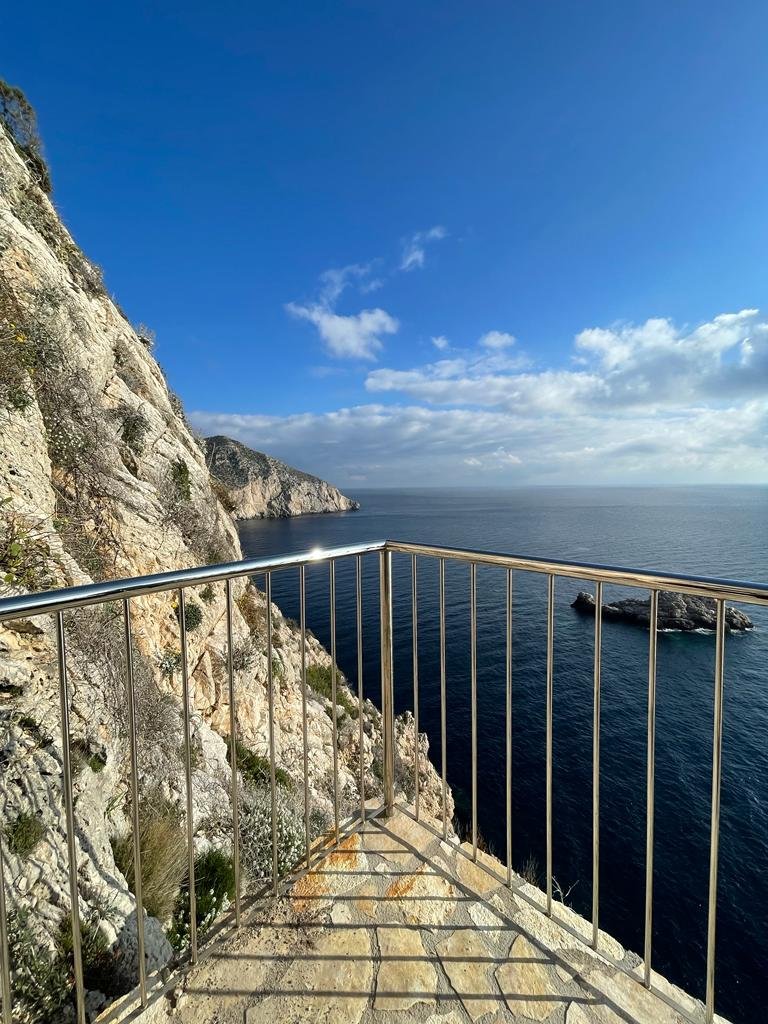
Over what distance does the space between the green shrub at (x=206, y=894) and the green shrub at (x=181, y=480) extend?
261 inches

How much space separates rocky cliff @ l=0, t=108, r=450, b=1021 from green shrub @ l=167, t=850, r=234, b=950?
1.1 inches

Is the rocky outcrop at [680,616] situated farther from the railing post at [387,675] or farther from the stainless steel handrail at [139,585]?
the stainless steel handrail at [139,585]

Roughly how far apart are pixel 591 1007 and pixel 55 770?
2.30m

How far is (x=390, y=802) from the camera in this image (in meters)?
2.35

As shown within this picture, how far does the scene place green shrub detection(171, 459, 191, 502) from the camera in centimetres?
835

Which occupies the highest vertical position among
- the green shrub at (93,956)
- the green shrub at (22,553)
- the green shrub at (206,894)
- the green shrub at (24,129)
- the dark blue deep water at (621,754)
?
the green shrub at (24,129)

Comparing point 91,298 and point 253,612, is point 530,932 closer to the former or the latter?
point 253,612

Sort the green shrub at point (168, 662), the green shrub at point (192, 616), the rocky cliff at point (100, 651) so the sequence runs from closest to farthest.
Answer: the rocky cliff at point (100, 651) → the green shrub at point (168, 662) → the green shrub at point (192, 616)

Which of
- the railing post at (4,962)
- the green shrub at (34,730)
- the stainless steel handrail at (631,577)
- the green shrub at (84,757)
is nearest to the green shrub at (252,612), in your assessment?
the green shrub at (84,757)

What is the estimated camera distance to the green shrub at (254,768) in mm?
6561

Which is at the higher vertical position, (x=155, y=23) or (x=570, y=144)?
(x=570, y=144)

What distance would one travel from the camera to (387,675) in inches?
87.6

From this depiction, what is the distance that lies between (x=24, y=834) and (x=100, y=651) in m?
2.84

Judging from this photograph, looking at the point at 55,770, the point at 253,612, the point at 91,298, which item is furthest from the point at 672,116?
the point at 253,612
